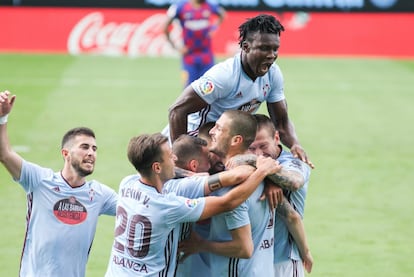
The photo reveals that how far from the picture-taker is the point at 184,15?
18.6m

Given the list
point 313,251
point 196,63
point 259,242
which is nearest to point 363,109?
Answer: point 196,63

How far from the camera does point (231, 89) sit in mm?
7828

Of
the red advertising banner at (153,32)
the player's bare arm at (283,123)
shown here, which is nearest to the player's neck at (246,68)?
the player's bare arm at (283,123)

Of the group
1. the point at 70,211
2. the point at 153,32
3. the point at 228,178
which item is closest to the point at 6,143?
the point at 70,211

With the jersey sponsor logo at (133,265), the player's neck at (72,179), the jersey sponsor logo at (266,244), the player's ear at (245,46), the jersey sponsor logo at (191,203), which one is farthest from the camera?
the player's ear at (245,46)

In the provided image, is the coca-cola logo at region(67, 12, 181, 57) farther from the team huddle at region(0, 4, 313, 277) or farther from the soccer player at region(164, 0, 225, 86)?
the team huddle at region(0, 4, 313, 277)

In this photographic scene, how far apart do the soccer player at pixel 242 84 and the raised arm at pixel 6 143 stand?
→ 4.67 ft

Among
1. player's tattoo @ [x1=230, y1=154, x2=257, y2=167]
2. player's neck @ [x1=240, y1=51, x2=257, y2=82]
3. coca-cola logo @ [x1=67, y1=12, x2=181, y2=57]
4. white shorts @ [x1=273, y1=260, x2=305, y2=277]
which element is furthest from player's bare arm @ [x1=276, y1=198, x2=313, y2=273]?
coca-cola logo @ [x1=67, y1=12, x2=181, y2=57]

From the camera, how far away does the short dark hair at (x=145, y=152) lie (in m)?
6.34

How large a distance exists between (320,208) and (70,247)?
590 cm

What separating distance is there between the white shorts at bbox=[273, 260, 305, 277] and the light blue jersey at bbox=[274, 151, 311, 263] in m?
0.04

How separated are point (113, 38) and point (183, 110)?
58.8 ft

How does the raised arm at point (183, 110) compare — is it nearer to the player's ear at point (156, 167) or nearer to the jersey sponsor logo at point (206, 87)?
the jersey sponsor logo at point (206, 87)

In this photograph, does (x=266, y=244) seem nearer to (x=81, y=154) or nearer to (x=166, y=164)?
(x=166, y=164)
